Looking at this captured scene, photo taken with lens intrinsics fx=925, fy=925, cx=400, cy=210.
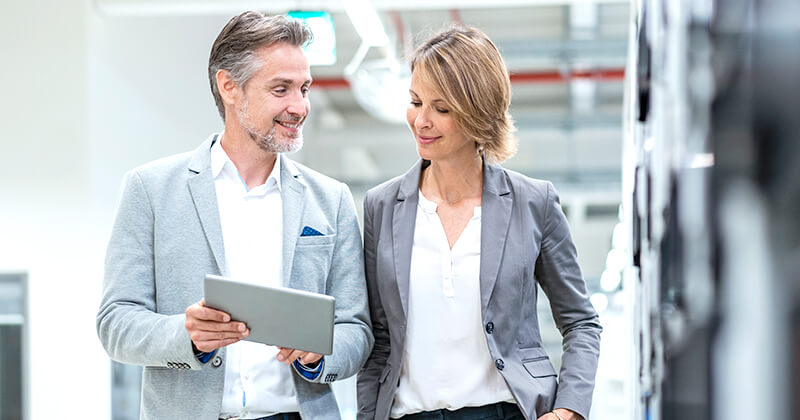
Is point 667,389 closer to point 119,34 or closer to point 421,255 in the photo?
point 421,255

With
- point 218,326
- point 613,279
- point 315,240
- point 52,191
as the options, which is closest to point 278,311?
point 218,326

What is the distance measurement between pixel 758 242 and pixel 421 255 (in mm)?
1371

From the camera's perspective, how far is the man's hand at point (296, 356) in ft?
5.78

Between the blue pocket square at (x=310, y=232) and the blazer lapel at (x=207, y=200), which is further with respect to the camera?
the blue pocket square at (x=310, y=232)

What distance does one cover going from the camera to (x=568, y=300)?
2.06m

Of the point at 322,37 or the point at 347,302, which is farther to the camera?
the point at 322,37

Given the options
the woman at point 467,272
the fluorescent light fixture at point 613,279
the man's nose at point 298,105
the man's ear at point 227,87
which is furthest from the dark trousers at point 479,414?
the fluorescent light fixture at point 613,279

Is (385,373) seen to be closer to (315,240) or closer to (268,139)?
(315,240)

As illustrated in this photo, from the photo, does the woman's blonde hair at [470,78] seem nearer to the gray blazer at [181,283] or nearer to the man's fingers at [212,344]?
the gray blazer at [181,283]

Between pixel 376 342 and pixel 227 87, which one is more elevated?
pixel 227 87

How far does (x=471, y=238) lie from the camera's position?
198 cm

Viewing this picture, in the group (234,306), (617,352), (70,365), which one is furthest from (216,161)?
(617,352)

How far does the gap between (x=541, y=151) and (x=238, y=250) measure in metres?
10.6

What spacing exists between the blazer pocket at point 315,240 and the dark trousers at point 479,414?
41cm
